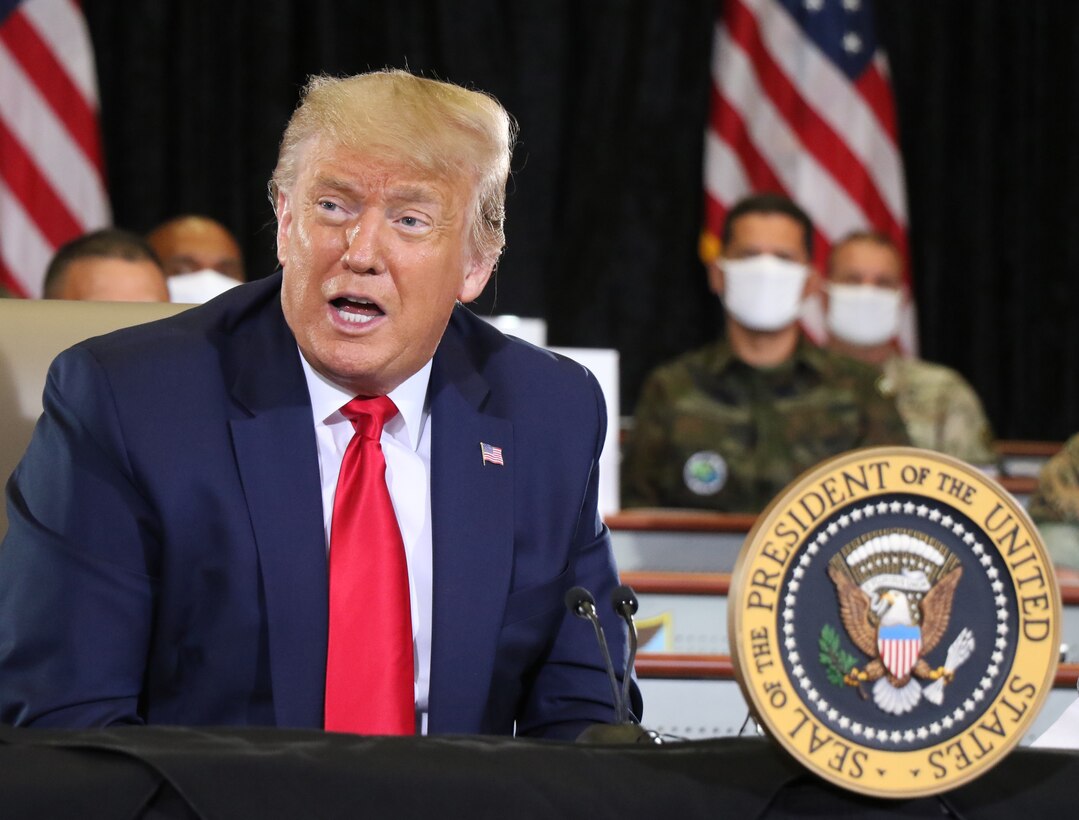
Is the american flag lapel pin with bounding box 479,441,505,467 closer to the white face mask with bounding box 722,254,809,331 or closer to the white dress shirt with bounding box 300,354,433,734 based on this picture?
the white dress shirt with bounding box 300,354,433,734

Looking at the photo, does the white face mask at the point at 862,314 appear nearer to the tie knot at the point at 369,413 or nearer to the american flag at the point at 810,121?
the american flag at the point at 810,121

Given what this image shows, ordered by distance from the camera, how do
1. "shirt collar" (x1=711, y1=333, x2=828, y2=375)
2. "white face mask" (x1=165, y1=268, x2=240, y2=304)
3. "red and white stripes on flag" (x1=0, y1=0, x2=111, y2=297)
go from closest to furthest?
"white face mask" (x1=165, y1=268, x2=240, y2=304) < "shirt collar" (x1=711, y1=333, x2=828, y2=375) < "red and white stripes on flag" (x1=0, y1=0, x2=111, y2=297)

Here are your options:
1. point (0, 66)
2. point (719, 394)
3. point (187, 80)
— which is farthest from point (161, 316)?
point (187, 80)

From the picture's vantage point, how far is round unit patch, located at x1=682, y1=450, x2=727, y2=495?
3.84 metres

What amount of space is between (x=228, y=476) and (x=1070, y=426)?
469 centimetres

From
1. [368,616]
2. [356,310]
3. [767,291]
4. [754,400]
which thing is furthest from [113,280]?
[767,291]

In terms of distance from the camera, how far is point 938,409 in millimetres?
4480

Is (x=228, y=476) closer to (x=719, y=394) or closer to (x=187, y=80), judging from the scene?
(x=719, y=394)

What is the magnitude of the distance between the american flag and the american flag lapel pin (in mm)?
3686

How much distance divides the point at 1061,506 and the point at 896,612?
253 centimetres

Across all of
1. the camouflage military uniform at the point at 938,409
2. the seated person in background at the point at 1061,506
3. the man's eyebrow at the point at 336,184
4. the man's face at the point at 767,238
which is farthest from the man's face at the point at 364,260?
the camouflage military uniform at the point at 938,409

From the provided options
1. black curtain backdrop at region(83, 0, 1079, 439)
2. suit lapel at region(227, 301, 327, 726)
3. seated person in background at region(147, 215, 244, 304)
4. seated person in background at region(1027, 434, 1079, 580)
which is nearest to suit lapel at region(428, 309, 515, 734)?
suit lapel at region(227, 301, 327, 726)

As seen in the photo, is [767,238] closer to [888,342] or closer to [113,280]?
[888,342]

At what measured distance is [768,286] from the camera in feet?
13.4
